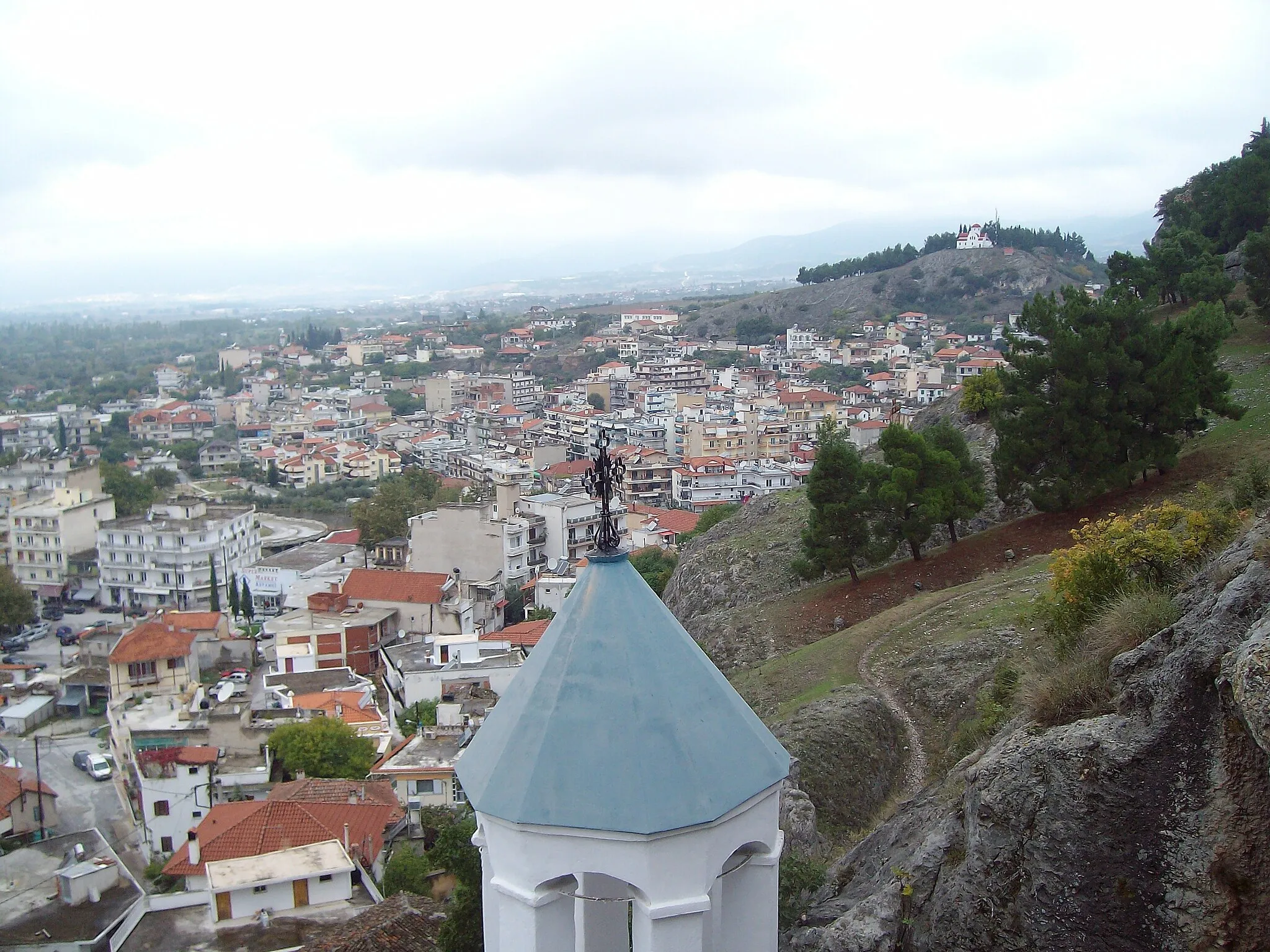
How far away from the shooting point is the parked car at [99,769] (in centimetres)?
2400

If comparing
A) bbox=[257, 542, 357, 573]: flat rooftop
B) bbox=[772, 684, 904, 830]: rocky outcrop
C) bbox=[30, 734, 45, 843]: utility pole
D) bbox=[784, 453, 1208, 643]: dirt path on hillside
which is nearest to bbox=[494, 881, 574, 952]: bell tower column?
bbox=[772, 684, 904, 830]: rocky outcrop

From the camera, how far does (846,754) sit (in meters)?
10.2

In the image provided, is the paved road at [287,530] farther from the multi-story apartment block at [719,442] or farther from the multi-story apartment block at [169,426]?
the multi-story apartment block at [169,426]

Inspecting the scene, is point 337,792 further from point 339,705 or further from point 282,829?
point 339,705

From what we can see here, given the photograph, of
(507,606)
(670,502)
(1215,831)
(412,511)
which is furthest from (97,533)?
(1215,831)

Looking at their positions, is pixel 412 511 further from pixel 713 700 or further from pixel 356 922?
pixel 713 700

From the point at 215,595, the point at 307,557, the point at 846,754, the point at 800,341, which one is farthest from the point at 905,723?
the point at 800,341

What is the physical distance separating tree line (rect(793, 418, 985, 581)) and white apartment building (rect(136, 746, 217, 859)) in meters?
10.7

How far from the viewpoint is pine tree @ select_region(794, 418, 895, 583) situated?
58.2 ft

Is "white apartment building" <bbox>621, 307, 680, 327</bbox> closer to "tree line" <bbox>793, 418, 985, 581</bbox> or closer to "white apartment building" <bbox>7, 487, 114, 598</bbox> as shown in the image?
"white apartment building" <bbox>7, 487, 114, 598</bbox>

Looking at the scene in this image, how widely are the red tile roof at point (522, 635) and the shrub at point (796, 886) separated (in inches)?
688

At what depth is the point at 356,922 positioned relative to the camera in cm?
1184

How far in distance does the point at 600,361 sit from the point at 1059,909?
88681mm

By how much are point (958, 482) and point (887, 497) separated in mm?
1270
